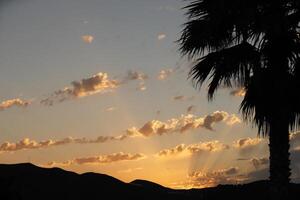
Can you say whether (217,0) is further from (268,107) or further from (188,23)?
(268,107)

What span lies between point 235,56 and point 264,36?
1.04m

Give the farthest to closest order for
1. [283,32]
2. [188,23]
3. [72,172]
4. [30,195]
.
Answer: [72,172] → [30,195] → [188,23] → [283,32]

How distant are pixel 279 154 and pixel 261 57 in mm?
2866

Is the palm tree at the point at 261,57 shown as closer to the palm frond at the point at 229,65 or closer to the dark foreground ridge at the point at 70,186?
the palm frond at the point at 229,65

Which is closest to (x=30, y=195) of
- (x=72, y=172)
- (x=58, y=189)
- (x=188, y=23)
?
(x=58, y=189)

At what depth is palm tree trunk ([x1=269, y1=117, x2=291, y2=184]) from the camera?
16.7 m

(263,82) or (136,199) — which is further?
(136,199)

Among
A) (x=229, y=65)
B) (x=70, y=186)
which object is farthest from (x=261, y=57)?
(x=70, y=186)

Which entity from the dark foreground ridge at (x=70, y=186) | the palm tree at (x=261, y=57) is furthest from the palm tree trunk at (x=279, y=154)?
the dark foreground ridge at (x=70, y=186)

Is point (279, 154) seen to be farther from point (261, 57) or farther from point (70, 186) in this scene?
point (70, 186)

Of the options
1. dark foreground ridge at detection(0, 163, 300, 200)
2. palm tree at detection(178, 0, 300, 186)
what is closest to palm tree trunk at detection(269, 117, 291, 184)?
palm tree at detection(178, 0, 300, 186)

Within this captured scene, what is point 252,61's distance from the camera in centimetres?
1770

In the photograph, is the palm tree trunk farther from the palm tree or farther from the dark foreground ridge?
the dark foreground ridge

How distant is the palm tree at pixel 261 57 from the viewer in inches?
667
